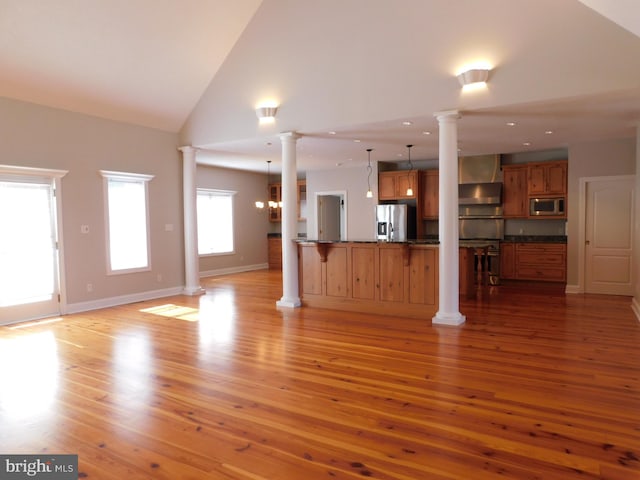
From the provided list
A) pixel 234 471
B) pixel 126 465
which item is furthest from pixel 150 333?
pixel 234 471

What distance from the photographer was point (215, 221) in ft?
37.3

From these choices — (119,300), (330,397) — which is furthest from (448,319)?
(119,300)

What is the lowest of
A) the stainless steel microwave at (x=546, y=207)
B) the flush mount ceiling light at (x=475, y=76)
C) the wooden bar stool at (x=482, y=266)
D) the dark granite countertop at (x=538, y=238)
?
the wooden bar stool at (x=482, y=266)

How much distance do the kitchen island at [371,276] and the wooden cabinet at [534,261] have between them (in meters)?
2.12

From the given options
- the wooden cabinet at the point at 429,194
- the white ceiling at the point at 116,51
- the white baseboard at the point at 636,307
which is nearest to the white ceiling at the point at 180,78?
the white ceiling at the point at 116,51

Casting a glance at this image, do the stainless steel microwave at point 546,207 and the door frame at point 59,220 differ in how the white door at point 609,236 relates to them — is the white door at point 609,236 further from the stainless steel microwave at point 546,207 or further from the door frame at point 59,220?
the door frame at point 59,220

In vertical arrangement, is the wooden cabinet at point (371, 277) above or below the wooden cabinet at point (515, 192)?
below

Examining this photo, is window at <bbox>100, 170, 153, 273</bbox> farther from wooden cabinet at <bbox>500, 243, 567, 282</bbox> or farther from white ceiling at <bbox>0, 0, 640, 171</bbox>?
wooden cabinet at <bbox>500, 243, 567, 282</bbox>

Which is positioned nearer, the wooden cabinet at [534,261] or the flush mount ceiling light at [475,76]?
the flush mount ceiling light at [475,76]

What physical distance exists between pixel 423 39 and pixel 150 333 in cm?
498

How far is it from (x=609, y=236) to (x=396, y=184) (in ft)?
14.1

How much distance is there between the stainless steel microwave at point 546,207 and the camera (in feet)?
27.5

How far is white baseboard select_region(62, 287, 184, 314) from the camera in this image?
261 inches

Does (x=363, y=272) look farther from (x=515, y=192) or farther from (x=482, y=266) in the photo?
(x=515, y=192)
